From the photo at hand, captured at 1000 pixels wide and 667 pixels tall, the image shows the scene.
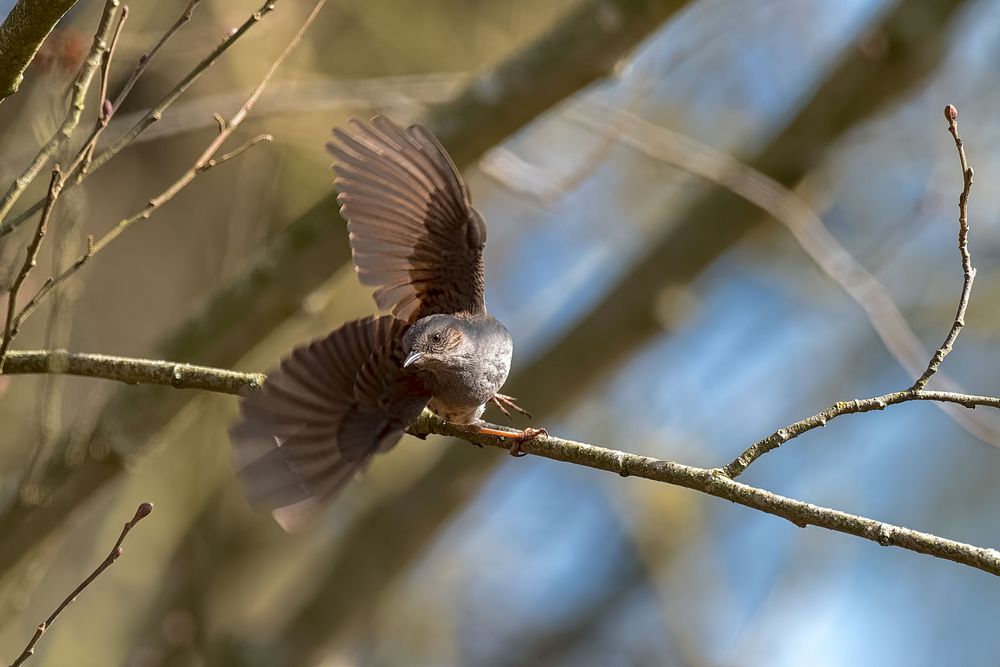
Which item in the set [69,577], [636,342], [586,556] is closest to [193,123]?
[636,342]

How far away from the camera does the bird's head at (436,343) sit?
3057mm

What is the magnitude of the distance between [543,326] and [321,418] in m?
3.67

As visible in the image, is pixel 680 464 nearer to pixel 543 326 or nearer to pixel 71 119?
pixel 71 119

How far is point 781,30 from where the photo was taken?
6844 millimetres

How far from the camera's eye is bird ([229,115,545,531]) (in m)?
2.88

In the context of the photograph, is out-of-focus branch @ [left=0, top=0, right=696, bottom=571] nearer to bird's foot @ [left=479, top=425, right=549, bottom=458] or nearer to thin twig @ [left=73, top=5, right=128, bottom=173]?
bird's foot @ [left=479, top=425, right=549, bottom=458]

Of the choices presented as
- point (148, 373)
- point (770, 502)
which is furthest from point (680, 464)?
point (148, 373)

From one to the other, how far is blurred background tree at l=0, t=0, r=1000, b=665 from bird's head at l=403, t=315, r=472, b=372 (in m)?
0.84

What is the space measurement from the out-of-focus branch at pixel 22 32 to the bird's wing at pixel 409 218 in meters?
1.05

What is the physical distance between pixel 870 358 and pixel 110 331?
5.00 metres

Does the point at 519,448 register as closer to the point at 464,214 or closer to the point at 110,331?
the point at 464,214

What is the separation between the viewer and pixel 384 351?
124 inches

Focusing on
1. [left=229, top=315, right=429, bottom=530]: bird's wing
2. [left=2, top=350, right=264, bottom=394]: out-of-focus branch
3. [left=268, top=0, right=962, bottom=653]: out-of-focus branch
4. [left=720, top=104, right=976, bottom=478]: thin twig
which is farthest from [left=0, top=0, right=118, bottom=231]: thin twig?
[left=268, top=0, right=962, bottom=653]: out-of-focus branch

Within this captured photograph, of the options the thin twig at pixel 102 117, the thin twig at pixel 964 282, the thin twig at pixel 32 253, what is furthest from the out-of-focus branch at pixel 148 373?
the thin twig at pixel 964 282
